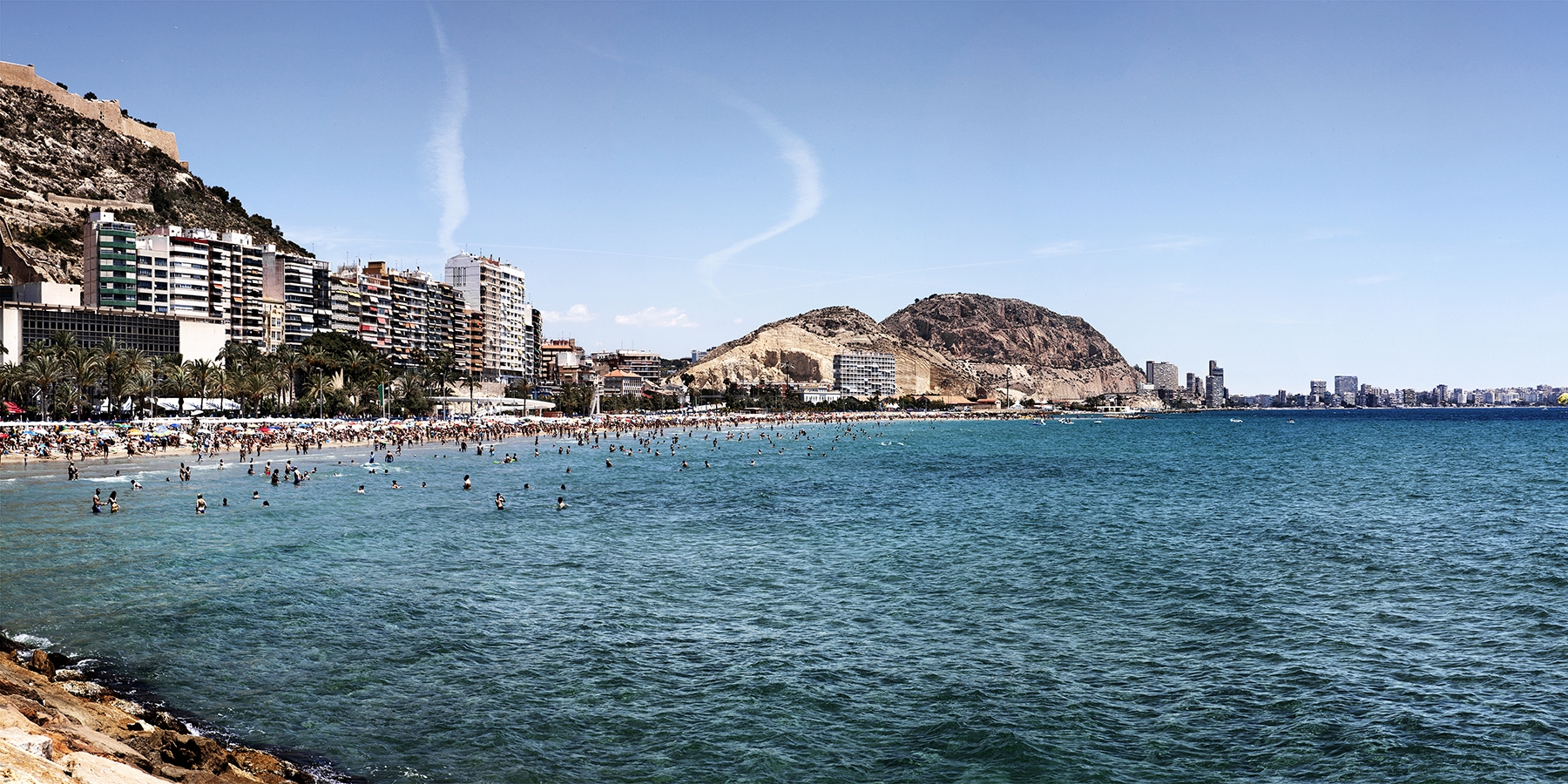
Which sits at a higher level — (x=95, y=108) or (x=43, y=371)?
(x=95, y=108)

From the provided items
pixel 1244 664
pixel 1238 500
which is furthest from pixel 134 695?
pixel 1238 500

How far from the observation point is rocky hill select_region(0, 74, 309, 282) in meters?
116

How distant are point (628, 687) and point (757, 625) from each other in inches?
179

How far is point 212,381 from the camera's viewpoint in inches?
3354

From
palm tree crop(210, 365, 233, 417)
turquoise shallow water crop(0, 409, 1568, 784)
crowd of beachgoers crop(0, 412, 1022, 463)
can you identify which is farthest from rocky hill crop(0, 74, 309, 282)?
turquoise shallow water crop(0, 409, 1568, 784)

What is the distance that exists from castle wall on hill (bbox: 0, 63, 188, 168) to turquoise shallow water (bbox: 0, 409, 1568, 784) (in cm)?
12493

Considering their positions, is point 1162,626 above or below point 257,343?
below

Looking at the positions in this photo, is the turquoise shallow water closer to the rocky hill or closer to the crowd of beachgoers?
the crowd of beachgoers

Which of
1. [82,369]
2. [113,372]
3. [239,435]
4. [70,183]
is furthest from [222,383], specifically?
[70,183]

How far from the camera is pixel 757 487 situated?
51.6 m

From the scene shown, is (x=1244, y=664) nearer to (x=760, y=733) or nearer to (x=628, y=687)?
(x=760, y=733)

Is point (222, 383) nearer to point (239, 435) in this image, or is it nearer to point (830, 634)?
point (239, 435)

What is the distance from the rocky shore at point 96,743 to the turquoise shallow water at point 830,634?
0.93 m

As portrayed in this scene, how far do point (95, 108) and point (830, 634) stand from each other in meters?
163
